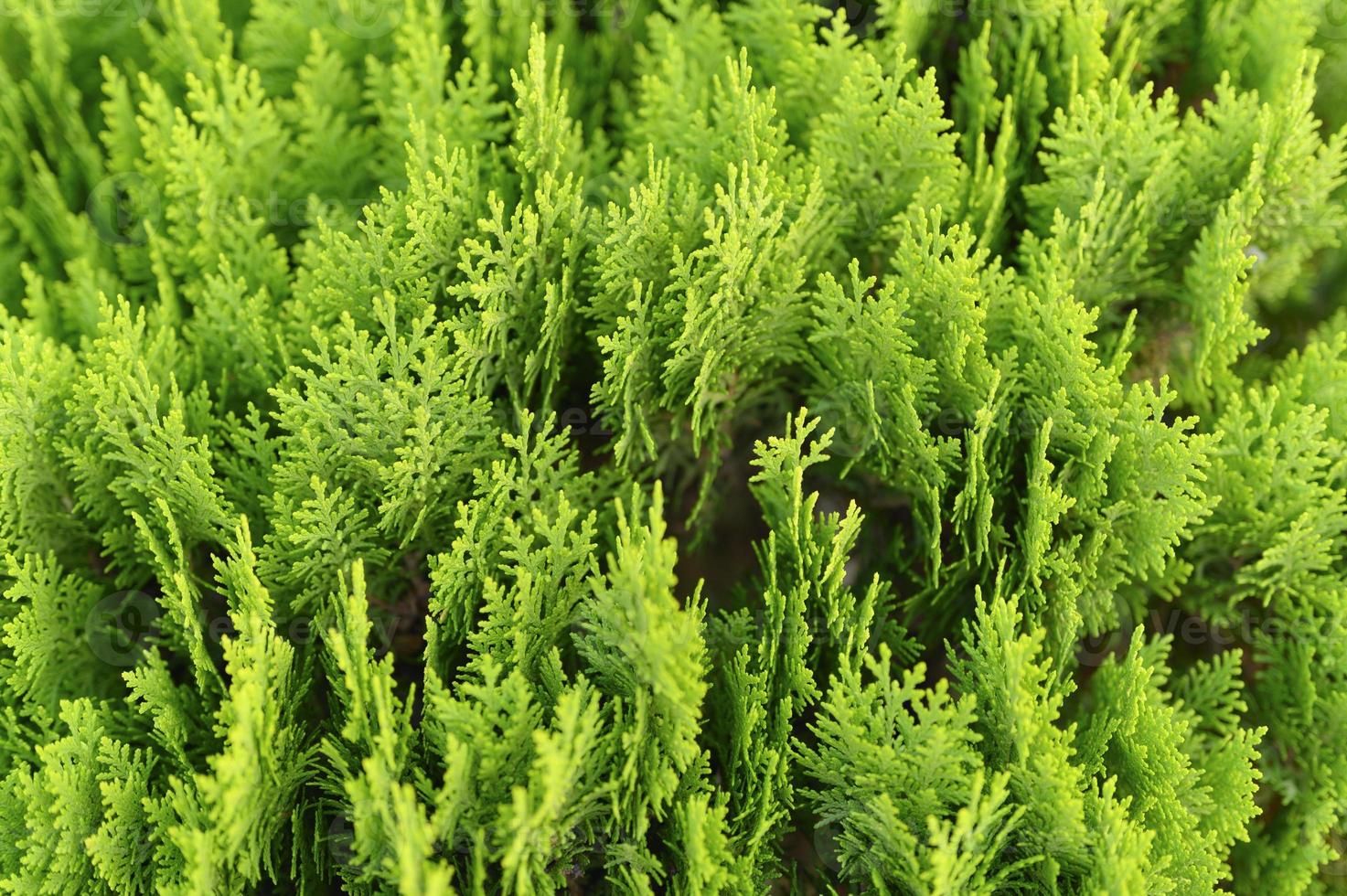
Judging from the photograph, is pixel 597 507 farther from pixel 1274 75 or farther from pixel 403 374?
pixel 1274 75

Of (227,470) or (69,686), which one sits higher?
(227,470)

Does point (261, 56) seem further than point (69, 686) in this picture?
Yes

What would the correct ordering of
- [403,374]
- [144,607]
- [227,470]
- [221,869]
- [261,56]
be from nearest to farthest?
[221,869]
[403,374]
[227,470]
[144,607]
[261,56]

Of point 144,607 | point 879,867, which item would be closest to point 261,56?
point 144,607

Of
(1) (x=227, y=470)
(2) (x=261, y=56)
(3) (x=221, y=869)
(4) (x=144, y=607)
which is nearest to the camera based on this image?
(3) (x=221, y=869)

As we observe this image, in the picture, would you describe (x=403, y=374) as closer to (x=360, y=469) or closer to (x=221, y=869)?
(x=360, y=469)

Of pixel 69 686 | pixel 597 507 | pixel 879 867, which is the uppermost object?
pixel 597 507
